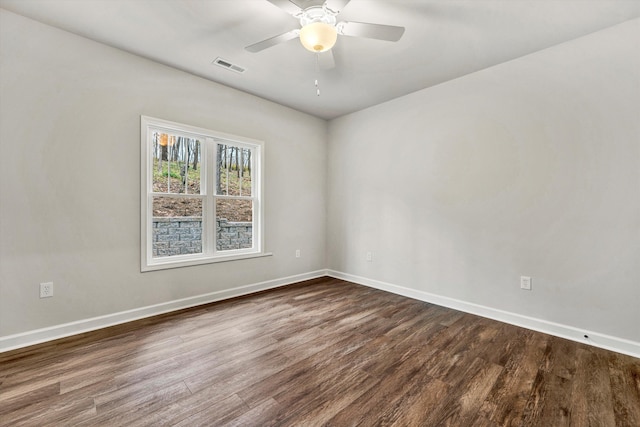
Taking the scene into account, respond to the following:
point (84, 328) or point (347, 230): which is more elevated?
point (347, 230)

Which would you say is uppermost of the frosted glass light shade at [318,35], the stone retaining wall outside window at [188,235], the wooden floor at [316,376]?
the frosted glass light shade at [318,35]

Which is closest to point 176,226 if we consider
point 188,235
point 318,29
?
point 188,235

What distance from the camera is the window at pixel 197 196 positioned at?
10.1ft

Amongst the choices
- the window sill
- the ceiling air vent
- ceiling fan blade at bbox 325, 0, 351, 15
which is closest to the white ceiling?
the ceiling air vent

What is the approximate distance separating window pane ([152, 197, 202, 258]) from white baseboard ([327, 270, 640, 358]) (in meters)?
2.66

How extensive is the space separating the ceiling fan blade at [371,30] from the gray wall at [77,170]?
2117 millimetres

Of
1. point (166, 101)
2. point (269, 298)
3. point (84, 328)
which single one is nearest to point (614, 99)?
point (269, 298)

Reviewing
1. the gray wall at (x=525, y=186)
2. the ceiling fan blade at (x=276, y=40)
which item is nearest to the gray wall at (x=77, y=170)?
the ceiling fan blade at (x=276, y=40)

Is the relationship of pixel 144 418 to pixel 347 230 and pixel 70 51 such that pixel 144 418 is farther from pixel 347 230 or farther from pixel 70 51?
pixel 347 230

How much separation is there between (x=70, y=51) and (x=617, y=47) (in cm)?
486

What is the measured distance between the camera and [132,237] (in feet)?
9.44

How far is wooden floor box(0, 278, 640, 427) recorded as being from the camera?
157 centimetres

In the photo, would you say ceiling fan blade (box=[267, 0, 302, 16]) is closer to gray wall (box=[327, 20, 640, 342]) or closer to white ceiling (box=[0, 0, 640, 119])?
white ceiling (box=[0, 0, 640, 119])

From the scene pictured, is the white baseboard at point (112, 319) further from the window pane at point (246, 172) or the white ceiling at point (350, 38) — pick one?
the white ceiling at point (350, 38)
